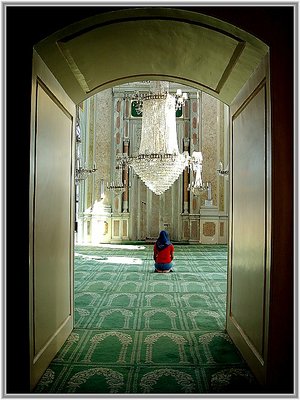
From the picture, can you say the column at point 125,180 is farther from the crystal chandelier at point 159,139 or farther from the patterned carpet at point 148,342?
the patterned carpet at point 148,342

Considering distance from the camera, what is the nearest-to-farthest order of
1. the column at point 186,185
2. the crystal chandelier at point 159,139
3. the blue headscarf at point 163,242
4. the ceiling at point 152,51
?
the ceiling at point 152,51
the blue headscarf at point 163,242
the crystal chandelier at point 159,139
the column at point 186,185

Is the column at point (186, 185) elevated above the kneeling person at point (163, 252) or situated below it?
above

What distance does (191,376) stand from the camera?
96.5 inches

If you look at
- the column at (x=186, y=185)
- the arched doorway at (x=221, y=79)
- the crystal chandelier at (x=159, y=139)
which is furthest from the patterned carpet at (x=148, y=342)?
the column at (x=186, y=185)

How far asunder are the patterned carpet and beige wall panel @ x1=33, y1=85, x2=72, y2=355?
0.91 feet

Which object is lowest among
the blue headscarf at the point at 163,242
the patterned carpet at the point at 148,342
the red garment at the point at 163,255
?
the patterned carpet at the point at 148,342

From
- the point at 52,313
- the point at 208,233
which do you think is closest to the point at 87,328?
the point at 52,313

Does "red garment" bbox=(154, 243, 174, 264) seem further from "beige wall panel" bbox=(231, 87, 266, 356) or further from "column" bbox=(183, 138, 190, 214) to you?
"column" bbox=(183, 138, 190, 214)

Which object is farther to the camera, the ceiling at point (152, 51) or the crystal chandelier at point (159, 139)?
the crystal chandelier at point (159, 139)

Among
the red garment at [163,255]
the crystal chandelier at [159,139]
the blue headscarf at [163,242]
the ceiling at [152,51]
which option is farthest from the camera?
the crystal chandelier at [159,139]

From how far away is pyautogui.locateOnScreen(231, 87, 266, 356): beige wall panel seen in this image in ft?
7.60

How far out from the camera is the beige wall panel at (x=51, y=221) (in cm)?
236

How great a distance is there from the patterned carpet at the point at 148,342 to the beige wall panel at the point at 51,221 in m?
0.28

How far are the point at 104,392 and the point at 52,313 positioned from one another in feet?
2.30
